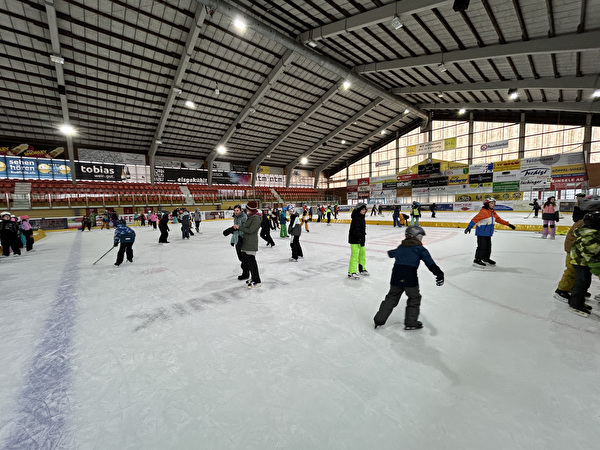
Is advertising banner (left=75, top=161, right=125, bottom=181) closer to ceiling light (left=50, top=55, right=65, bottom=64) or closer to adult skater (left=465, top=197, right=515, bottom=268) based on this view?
ceiling light (left=50, top=55, right=65, bottom=64)

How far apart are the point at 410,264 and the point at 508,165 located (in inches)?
1012

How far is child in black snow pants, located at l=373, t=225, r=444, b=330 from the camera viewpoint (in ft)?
8.79

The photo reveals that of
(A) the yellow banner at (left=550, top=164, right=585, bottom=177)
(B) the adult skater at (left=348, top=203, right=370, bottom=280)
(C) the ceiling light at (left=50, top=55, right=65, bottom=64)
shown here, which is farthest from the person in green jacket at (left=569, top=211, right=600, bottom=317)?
(A) the yellow banner at (left=550, top=164, right=585, bottom=177)

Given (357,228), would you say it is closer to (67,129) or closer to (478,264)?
(478,264)

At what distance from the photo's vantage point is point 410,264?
105 inches

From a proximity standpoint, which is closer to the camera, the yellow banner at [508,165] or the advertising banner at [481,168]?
the yellow banner at [508,165]

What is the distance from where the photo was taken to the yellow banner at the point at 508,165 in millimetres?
20844

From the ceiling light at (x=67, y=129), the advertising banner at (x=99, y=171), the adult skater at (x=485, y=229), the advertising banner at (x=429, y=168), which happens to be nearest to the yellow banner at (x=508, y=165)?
the advertising banner at (x=429, y=168)

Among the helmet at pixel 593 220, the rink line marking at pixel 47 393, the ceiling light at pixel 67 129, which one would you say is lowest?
the rink line marking at pixel 47 393

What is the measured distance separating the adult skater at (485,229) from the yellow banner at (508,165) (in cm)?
2131

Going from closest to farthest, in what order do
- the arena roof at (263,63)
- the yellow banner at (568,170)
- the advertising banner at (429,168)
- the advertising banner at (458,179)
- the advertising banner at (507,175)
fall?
the arena roof at (263,63), the yellow banner at (568,170), the advertising banner at (507,175), the advertising banner at (458,179), the advertising banner at (429,168)

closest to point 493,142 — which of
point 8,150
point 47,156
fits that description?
point 47,156

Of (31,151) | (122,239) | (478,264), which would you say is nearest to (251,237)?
(122,239)

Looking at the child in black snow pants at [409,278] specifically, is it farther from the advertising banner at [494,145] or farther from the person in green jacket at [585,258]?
the advertising banner at [494,145]
